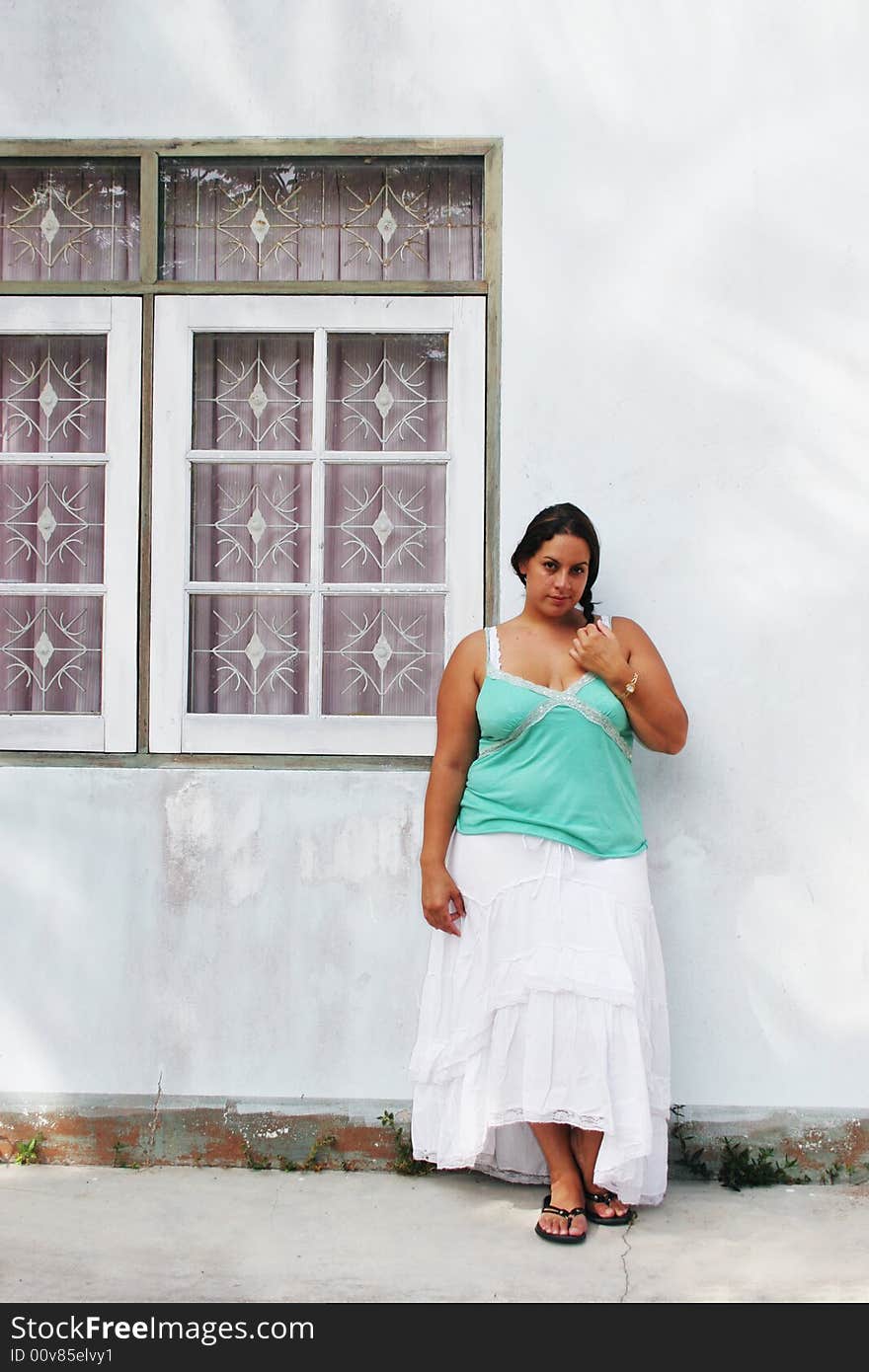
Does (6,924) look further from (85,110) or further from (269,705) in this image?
(85,110)

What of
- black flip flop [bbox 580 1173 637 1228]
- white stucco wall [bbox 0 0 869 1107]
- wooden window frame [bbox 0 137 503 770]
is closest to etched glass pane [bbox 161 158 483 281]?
wooden window frame [bbox 0 137 503 770]

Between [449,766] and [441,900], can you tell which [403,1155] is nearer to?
[441,900]

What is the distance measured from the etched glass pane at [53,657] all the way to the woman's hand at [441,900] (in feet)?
3.95

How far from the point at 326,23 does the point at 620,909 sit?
8.73 ft

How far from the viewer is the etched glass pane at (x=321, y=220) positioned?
13.0 ft

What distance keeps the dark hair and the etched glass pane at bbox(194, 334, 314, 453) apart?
0.86 m

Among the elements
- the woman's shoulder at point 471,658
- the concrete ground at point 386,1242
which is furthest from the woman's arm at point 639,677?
the concrete ground at point 386,1242

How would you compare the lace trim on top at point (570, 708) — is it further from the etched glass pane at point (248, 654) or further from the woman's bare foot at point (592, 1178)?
the woman's bare foot at point (592, 1178)

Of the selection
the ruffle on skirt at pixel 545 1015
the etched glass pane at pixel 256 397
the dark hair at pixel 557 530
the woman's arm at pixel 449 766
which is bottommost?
the ruffle on skirt at pixel 545 1015

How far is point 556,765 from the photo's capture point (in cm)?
341

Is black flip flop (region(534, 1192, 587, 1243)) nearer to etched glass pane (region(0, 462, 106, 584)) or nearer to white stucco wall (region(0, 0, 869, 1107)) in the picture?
white stucco wall (region(0, 0, 869, 1107))

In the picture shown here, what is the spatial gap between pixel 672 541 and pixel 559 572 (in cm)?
52

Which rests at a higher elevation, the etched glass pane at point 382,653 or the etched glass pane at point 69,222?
the etched glass pane at point 69,222

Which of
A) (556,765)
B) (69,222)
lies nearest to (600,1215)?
(556,765)
